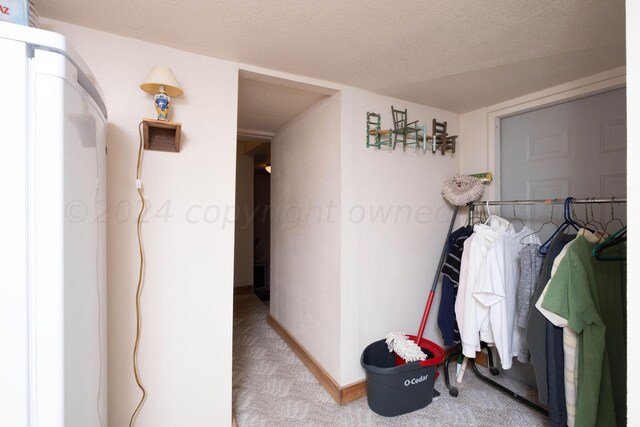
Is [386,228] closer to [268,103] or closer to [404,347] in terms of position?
[404,347]

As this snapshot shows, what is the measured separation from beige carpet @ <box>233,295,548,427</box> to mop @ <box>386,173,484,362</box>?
1.19 feet

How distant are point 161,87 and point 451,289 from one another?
7.27ft

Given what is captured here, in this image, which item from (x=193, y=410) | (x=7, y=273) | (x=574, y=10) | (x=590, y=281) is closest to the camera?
(x=7, y=273)

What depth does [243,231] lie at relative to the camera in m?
4.54

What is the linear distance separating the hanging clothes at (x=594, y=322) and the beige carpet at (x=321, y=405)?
0.64 meters

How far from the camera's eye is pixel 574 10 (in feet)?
3.96

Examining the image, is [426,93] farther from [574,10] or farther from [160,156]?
[160,156]

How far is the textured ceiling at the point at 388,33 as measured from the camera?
1203 millimetres

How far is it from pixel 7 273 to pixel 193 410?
1295 mm

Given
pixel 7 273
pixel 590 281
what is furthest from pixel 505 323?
pixel 7 273

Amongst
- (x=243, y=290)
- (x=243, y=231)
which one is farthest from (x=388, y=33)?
(x=243, y=290)

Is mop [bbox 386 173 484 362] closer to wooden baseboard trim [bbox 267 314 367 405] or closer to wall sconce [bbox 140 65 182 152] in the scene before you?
wooden baseboard trim [bbox 267 314 367 405]

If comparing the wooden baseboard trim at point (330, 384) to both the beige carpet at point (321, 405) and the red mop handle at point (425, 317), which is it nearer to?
the beige carpet at point (321, 405)

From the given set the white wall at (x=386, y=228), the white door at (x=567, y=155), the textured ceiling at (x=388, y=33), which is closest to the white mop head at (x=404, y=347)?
the white wall at (x=386, y=228)
